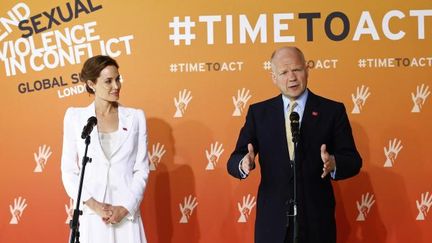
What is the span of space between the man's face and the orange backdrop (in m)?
1.26

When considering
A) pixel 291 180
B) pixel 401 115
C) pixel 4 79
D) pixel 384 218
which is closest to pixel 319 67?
pixel 401 115

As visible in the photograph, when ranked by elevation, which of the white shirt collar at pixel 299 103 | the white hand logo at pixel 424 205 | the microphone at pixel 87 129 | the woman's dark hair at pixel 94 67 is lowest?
the white hand logo at pixel 424 205

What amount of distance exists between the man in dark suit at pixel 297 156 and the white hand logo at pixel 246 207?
125 centimetres

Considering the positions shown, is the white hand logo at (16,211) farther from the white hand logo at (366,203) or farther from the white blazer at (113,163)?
the white hand logo at (366,203)

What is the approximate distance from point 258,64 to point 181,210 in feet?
3.96

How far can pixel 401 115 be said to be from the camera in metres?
4.50

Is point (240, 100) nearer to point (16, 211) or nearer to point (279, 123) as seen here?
point (279, 123)

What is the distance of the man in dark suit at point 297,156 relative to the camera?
313 cm

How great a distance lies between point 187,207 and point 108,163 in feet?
3.73

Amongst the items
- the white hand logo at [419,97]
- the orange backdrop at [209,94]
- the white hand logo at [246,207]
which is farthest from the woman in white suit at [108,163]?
the white hand logo at [419,97]

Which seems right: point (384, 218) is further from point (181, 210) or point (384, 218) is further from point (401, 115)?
point (181, 210)

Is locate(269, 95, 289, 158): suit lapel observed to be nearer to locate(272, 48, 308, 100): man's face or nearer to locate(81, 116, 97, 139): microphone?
locate(272, 48, 308, 100): man's face

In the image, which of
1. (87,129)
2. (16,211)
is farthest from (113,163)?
(16,211)

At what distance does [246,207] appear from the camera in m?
4.57
